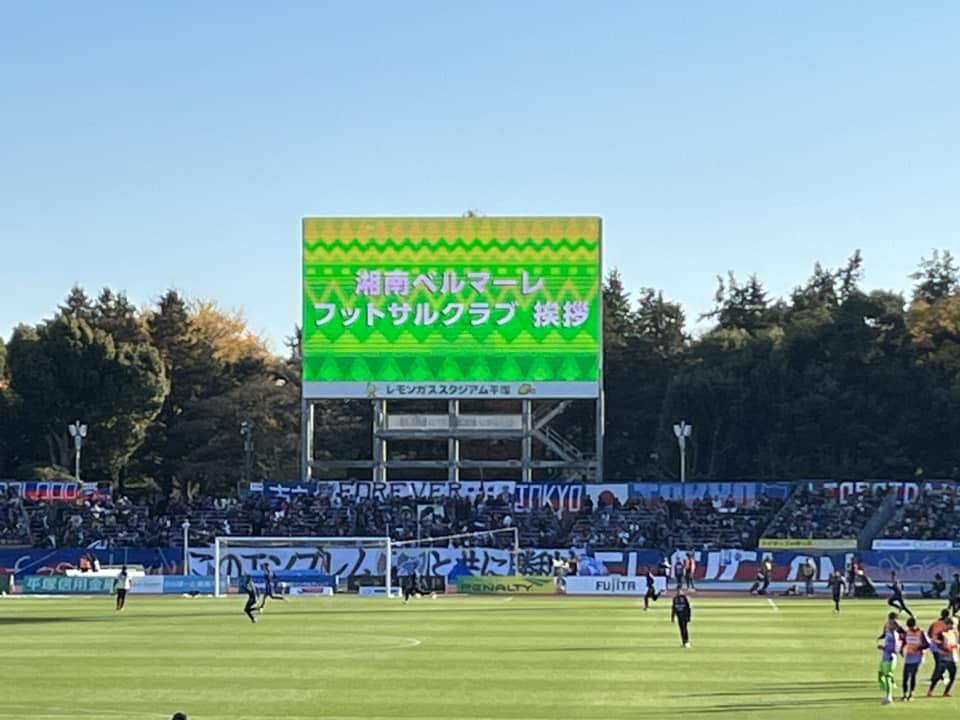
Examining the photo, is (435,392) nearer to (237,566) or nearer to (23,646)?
(237,566)

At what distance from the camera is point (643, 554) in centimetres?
7325

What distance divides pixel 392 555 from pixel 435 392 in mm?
7537

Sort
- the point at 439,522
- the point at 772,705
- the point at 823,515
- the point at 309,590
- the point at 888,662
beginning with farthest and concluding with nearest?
the point at 439,522, the point at 823,515, the point at 309,590, the point at 888,662, the point at 772,705

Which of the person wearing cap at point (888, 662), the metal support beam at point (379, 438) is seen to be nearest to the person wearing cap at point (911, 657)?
the person wearing cap at point (888, 662)

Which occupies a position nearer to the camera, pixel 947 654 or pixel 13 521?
pixel 947 654

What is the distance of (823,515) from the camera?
259ft

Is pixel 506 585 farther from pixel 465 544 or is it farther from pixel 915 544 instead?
pixel 915 544

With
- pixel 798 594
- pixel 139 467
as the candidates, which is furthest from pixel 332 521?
pixel 139 467

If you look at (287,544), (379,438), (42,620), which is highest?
(379,438)

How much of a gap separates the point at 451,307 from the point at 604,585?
586 inches

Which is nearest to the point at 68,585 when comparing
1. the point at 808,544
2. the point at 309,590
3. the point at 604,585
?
the point at 309,590

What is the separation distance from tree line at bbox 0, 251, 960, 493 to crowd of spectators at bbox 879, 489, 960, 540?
11.3 meters

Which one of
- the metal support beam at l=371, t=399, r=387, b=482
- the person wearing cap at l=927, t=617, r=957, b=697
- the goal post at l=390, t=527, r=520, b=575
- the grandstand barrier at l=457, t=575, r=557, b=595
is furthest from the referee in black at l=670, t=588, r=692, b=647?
the metal support beam at l=371, t=399, r=387, b=482

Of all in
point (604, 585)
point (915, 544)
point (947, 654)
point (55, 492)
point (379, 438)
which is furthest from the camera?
point (55, 492)
